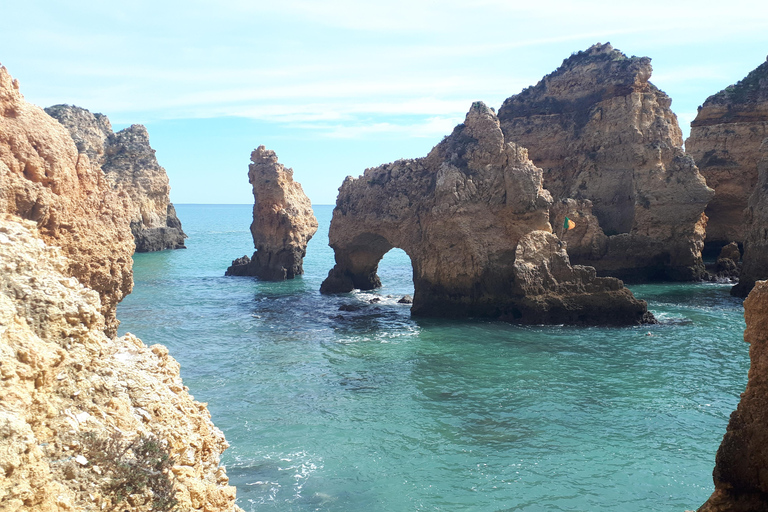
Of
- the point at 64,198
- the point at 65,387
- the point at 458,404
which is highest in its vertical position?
the point at 64,198

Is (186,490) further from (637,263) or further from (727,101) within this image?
(727,101)

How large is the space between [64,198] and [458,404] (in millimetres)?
12217

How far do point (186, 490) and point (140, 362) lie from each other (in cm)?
177

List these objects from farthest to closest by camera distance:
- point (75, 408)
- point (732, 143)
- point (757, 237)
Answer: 1. point (732, 143)
2. point (757, 237)
3. point (75, 408)

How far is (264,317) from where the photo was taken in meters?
31.6

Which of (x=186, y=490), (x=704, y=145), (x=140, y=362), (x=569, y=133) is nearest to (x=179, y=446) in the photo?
(x=186, y=490)

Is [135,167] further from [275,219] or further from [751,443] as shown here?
[751,443]

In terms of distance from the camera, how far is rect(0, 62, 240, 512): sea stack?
523 cm

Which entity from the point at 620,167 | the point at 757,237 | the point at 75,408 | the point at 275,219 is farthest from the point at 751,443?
the point at 275,219

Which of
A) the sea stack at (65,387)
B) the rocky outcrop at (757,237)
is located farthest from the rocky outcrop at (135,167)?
the sea stack at (65,387)

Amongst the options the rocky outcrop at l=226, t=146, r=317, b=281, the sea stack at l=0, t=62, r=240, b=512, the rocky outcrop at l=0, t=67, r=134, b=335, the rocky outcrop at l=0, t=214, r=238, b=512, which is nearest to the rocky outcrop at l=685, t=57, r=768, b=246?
the rocky outcrop at l=226, t=146, r=317, b=281

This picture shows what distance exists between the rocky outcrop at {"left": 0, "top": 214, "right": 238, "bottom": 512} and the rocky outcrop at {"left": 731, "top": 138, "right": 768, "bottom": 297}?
3263 cm

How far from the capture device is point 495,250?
28969 millimetres

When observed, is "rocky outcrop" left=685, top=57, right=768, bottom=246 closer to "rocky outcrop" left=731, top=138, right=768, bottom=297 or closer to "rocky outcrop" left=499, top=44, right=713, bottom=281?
"rocky outcrop" left=499, top=44, right=713, bottom=281
